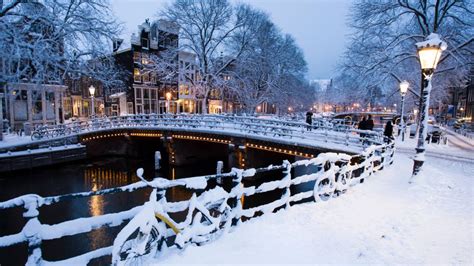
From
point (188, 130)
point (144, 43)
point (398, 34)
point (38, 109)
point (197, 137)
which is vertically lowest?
point (197, 137)

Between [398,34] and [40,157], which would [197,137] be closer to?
[40,157]

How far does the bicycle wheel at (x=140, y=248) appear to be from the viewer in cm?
364

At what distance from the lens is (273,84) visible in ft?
119

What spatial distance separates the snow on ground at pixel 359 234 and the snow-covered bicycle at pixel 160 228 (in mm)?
209

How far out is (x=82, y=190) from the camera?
16625mm

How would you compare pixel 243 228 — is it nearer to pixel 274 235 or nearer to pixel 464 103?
pixel 274 235

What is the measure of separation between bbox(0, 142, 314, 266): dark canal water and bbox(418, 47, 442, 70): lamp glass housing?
32.7 feet

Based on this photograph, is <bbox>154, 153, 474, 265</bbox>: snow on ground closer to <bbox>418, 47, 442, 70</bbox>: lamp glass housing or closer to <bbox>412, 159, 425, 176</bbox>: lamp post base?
<bbox>412, 159, 425, 176</bbox>: lamp post base

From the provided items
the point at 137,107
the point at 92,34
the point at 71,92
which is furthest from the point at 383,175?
the point at 71,92

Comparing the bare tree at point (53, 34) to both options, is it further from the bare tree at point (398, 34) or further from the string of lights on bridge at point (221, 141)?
the bare tree at point (398, 34)

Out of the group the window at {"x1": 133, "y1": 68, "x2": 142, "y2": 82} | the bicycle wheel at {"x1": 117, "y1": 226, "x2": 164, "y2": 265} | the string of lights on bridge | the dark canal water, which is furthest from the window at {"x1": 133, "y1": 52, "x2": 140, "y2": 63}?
the bicycle wheel at {"x1": 117, "y1": 226, "x2": 164, "y2": 265}

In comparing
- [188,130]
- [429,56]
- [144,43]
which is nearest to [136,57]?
[144,43]

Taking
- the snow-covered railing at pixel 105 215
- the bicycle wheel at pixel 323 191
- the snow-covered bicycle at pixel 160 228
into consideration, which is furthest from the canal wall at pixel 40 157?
the bicycle wheel at pixel 323 191

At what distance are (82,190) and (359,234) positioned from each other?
16529 mm
